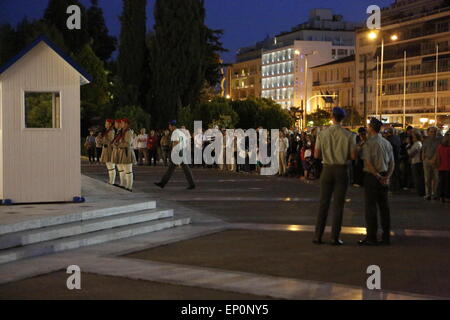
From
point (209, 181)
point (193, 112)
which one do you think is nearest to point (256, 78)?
point (193, 112)

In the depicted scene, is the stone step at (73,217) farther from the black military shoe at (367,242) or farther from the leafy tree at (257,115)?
the leafy tree at (257,115)

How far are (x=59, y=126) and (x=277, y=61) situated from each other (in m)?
137

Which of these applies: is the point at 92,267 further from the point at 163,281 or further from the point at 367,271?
the point at 367,271

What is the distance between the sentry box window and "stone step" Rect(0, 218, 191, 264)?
290 centimetres

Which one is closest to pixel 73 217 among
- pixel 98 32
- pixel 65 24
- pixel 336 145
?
pixel 336 145

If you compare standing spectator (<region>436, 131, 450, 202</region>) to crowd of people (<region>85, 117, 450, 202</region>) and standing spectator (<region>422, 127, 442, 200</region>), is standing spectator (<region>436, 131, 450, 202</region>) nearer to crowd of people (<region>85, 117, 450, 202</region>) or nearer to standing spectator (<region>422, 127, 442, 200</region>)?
crowd of people (<region>85, 117, 450, 202</region>)

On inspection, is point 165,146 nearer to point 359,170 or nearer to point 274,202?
point 359,170

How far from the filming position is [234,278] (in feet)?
29.4

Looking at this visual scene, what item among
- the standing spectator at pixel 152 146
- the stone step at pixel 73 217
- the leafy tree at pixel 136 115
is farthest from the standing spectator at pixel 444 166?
the leafy tree at pixel 136 115

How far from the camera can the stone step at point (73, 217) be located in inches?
436

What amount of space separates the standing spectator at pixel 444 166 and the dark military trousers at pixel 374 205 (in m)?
6.95

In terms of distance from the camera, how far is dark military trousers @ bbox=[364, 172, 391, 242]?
11.5 m

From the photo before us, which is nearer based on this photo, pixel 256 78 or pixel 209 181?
pixel 209 181
